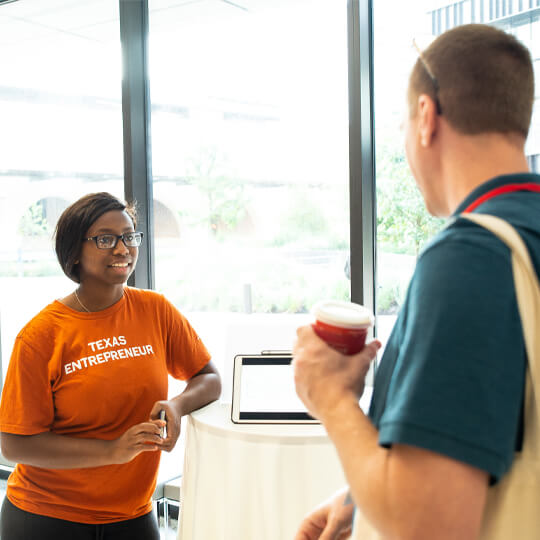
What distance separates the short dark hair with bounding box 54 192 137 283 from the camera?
1.98 meters

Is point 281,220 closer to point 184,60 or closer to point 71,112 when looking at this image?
point 184,60

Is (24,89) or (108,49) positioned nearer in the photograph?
(108,49)

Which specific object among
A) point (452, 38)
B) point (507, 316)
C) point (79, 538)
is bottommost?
point (79, 538)

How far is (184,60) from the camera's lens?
9.88ft

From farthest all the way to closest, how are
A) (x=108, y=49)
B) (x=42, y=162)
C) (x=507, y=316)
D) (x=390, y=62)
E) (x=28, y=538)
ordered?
(x=42, y=162), (x=108, y=49), (x=390, y=62), (x=28, y=538), (x=507, y=316)

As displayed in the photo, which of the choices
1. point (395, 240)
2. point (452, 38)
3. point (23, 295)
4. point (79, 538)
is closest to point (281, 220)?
point (395, 240)

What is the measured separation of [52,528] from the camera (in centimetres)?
180

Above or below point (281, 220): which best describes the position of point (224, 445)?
below

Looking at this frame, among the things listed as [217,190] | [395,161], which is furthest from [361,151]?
[217,190]

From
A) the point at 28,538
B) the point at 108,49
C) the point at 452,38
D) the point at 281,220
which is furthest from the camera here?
the point at 108,49

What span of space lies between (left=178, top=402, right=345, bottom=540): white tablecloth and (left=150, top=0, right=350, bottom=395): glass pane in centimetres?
81

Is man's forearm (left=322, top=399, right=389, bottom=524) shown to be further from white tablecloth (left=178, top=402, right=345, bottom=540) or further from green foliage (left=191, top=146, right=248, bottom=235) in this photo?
green foliage (left=191, top=146, right=248, bottom=235)

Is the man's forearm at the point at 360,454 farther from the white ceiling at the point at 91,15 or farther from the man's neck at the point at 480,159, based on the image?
the white ceiling at the point at 91,15

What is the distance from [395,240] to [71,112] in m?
1.98
